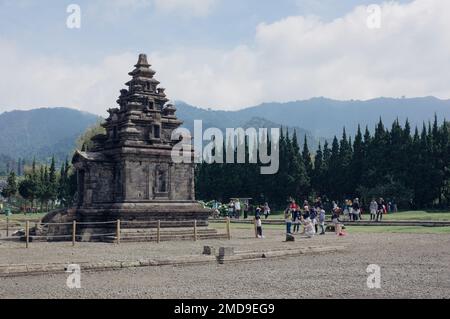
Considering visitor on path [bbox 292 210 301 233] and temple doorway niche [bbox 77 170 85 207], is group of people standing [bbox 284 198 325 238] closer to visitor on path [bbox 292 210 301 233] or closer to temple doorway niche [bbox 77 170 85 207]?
visitor on path [bbox 292 210 301 233]

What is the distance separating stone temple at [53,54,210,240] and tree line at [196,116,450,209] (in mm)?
33787

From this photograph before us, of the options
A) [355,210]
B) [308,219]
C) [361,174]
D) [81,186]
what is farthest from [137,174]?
[361,174]

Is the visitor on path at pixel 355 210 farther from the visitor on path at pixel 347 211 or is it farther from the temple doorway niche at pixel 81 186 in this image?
the temple doorway niche at pixel 81 186

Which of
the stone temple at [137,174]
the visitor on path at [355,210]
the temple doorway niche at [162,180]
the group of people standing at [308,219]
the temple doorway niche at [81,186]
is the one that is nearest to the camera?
the group of people standing at [308,219]

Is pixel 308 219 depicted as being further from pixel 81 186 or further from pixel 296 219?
pixel 81 186

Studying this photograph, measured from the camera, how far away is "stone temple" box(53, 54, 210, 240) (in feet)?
112

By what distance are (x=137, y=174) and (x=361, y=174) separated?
40567mm

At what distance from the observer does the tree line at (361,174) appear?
208 feet

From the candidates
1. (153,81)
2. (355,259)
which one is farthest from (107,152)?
(355,259)

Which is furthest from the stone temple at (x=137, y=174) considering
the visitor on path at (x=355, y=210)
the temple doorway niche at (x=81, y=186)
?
the visitor on path at (x=355, y=210)

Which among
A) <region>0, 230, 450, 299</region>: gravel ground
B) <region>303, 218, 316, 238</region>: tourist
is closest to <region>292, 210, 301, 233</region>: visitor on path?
<region>303, 218, 316, 238</region>: tourist

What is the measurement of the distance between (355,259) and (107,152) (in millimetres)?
20525

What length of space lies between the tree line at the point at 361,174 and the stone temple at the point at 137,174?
Answer: 33.8 m
